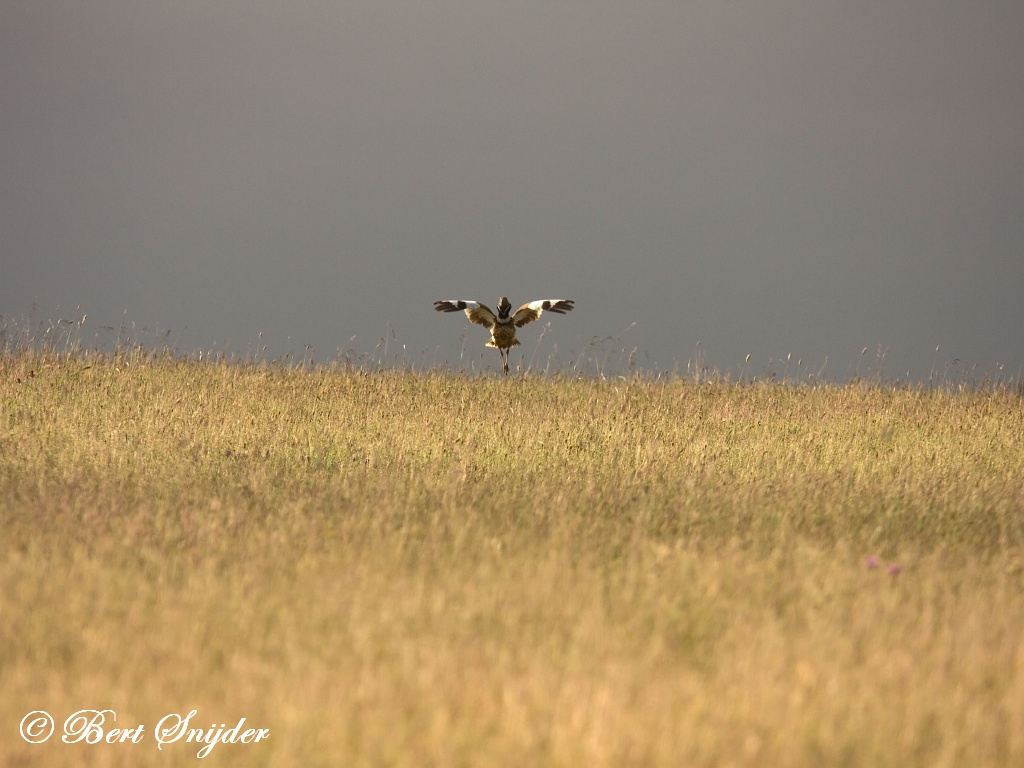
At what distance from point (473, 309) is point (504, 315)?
40 cm

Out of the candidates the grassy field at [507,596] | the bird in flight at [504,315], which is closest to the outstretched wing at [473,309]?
the bird in flight at [504,315]

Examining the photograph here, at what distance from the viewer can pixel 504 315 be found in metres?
13.1

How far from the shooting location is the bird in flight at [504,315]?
13.0m

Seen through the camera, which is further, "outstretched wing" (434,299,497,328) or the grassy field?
"outstretched wing" (434,299,497,328)

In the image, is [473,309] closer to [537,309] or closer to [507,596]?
[537,309]

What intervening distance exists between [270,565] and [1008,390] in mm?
10788

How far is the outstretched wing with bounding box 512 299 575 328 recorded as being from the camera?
43.0 ft

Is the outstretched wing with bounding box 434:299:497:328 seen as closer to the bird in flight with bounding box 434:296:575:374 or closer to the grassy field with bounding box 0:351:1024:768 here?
the bird in flight with bounding box 434:296:575:374

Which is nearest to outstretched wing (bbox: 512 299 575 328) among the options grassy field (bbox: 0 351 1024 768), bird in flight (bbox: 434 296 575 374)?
bird in flight (bbox: 434 296 575 374)

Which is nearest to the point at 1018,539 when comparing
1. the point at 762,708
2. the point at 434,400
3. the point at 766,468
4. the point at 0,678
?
the point at 766,468

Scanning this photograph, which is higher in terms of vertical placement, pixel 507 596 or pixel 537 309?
pixel 537 309

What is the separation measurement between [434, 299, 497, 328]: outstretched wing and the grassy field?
4.42m

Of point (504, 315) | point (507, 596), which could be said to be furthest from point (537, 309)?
point (507, 596)

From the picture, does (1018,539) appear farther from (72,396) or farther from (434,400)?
(72,396)
